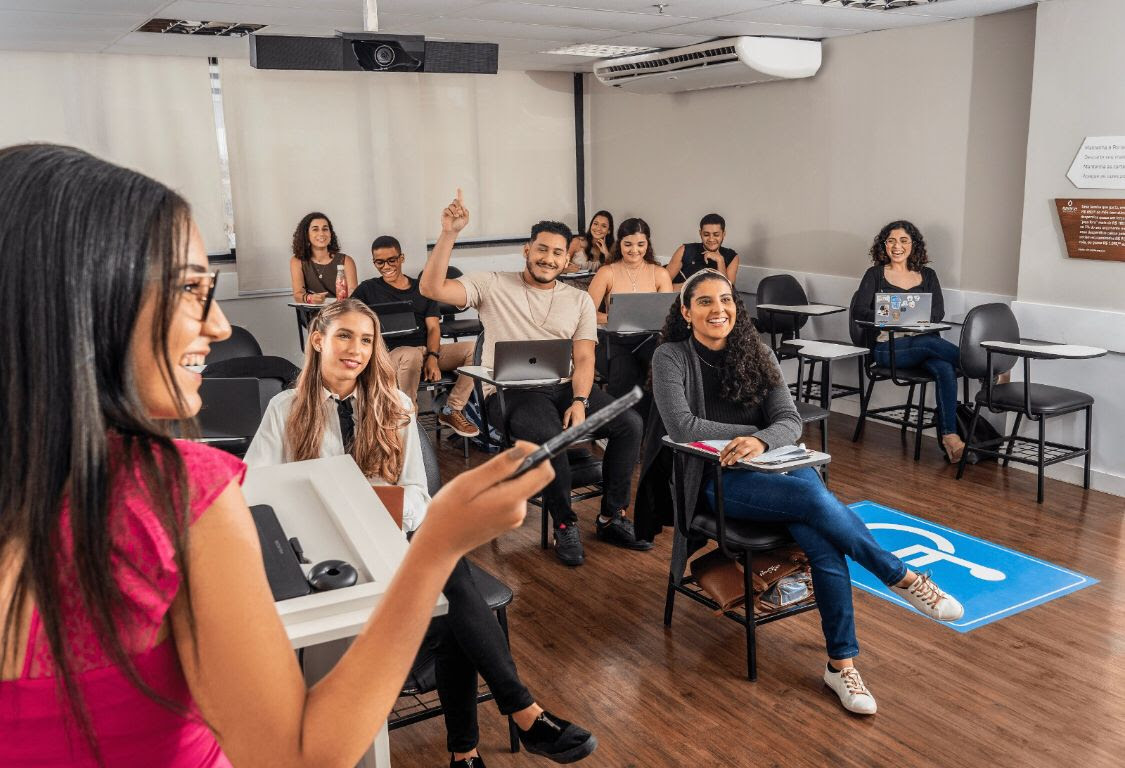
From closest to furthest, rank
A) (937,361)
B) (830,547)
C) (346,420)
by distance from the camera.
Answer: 1. (346,420)
2. (830,547)
3. (937,361)

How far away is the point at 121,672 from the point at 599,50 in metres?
7.51

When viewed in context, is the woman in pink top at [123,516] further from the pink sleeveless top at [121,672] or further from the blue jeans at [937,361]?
the blue jeans at [937,361]

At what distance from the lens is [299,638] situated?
1520mm

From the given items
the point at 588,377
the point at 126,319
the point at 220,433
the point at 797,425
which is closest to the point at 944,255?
the point at 588,377

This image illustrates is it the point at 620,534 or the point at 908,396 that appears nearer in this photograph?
the point at 620,534

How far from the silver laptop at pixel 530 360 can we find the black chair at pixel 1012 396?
2292mm

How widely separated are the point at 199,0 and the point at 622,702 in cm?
413

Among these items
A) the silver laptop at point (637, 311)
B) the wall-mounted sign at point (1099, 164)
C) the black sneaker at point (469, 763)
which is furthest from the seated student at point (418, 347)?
the wall-mounted sign at point (1099, 164)

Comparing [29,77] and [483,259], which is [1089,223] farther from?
[29,77]

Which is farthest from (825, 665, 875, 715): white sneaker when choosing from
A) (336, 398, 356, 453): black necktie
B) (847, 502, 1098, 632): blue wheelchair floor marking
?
(336, 398, 356, 453): black necktie

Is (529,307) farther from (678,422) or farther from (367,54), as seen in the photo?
(678,422)

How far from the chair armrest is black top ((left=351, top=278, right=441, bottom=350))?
3.35 meters

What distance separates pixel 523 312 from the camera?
480 centimetres

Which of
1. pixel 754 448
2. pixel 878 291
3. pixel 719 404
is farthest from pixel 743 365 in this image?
pixel 878 291
